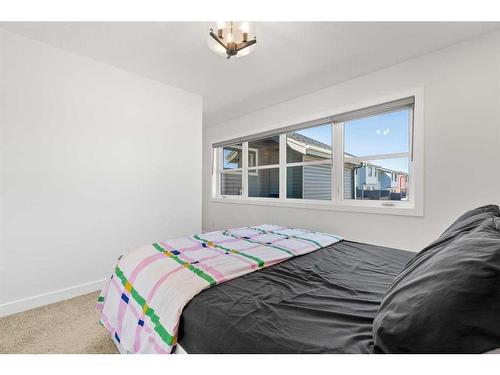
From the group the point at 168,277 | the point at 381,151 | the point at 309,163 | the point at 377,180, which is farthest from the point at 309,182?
the point at 168,277

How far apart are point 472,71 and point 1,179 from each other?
159 inches

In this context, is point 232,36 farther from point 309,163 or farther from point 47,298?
point 47,298

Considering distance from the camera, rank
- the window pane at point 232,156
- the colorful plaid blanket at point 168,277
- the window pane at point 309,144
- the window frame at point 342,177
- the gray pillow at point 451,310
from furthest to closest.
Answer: the window pane at point 232,156 < the window pane at point 309,144 < the window frame at point 342,177 < the colorful plaid blanket at point 168,277 < the gray pillow at point 451,310

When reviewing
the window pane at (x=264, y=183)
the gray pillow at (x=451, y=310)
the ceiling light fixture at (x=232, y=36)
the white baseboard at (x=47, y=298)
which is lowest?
the white baseboard at (x=47, y=298)

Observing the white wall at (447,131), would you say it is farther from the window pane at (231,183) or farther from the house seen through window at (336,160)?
the window pane at (231,183)

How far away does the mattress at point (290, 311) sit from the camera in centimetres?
74

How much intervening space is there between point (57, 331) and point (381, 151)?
3435 millimetres

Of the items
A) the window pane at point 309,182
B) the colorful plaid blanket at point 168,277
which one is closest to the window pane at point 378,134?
the window pane at point 309,182

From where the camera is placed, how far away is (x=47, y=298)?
2.16m

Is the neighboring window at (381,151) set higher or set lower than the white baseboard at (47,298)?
higher

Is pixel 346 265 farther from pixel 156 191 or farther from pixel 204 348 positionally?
pixel 156 191

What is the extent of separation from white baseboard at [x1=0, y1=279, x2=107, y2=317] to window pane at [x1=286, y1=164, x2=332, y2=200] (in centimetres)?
267

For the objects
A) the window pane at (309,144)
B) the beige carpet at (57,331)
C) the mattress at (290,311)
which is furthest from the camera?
the window pane at (309,144)

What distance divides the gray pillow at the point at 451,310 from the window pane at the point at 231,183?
154 inches
